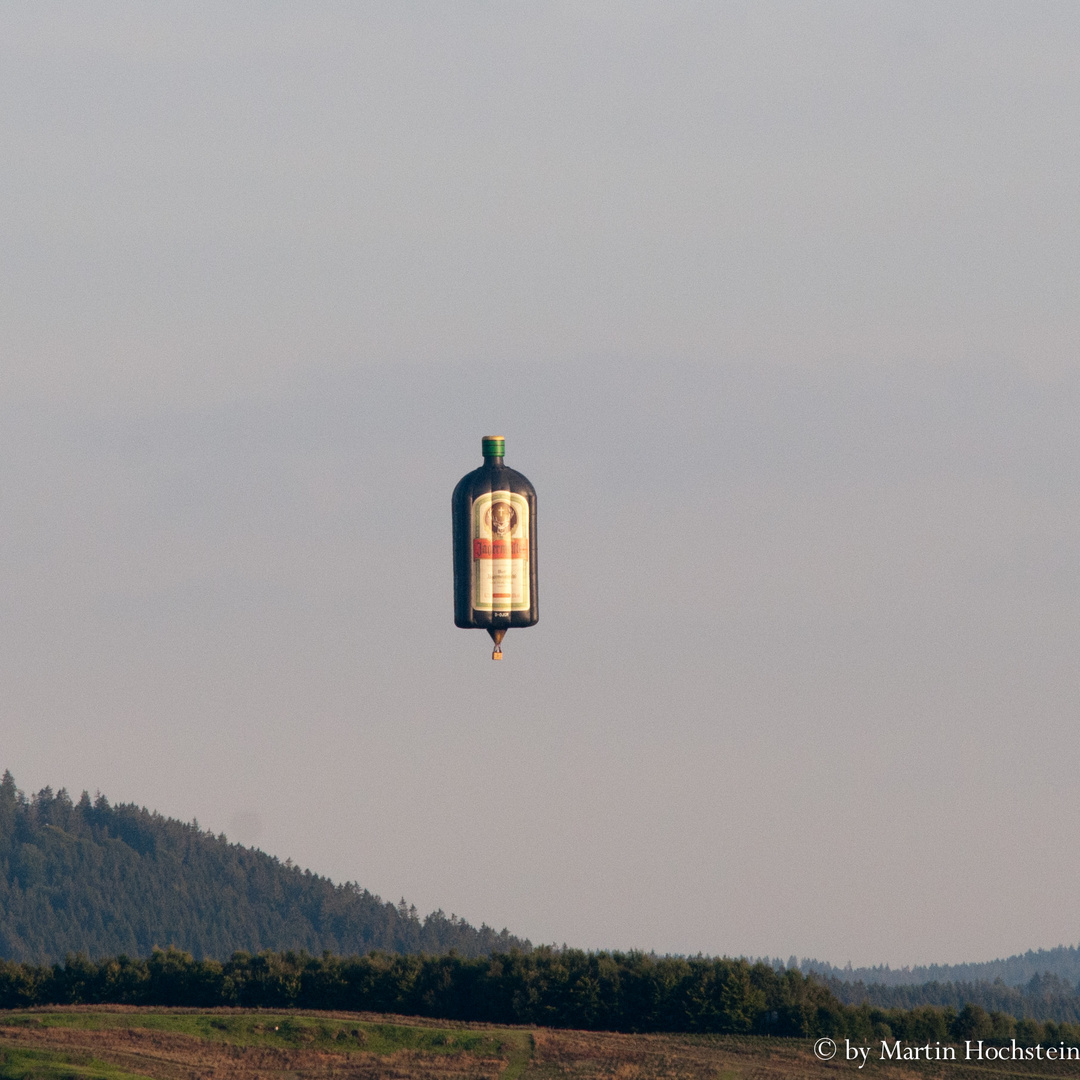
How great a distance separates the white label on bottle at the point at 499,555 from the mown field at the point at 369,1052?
88.3 feet

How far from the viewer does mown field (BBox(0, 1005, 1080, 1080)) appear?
72.8 meters

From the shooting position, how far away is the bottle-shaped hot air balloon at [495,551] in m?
52.6

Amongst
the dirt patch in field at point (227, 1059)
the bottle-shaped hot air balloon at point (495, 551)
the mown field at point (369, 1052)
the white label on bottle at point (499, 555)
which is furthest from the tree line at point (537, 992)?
the white label on bottle at point (499, 555)

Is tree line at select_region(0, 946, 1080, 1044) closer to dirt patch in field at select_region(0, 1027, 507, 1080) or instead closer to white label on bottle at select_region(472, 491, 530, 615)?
dirt patch in field at select_region(0, 1027, 507, 1080)

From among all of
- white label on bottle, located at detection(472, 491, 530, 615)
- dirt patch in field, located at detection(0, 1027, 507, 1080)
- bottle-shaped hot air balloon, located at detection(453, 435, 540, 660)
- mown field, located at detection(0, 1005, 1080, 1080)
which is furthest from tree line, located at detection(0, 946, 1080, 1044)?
white label on bottle, located at detection(472, 491, 530, 615)

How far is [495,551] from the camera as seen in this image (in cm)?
5272

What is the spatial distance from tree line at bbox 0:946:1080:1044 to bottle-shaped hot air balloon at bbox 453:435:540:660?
34703mm

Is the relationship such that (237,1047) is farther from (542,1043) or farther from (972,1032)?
(972,1032)

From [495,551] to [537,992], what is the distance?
36590 millimetres

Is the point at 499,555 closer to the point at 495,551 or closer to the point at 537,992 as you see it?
the point at 495,551

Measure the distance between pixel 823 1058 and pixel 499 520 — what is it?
34834 millimetres

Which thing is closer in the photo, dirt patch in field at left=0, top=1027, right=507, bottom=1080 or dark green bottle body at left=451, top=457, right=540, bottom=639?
dark green bottle body at left=451, top=457, right=540, bottom=639

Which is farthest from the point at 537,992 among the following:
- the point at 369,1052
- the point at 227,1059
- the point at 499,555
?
the point at 499,555

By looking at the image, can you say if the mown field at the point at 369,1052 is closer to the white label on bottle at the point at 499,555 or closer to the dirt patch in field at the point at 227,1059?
the dirt patch in field at the point at 227,1059
